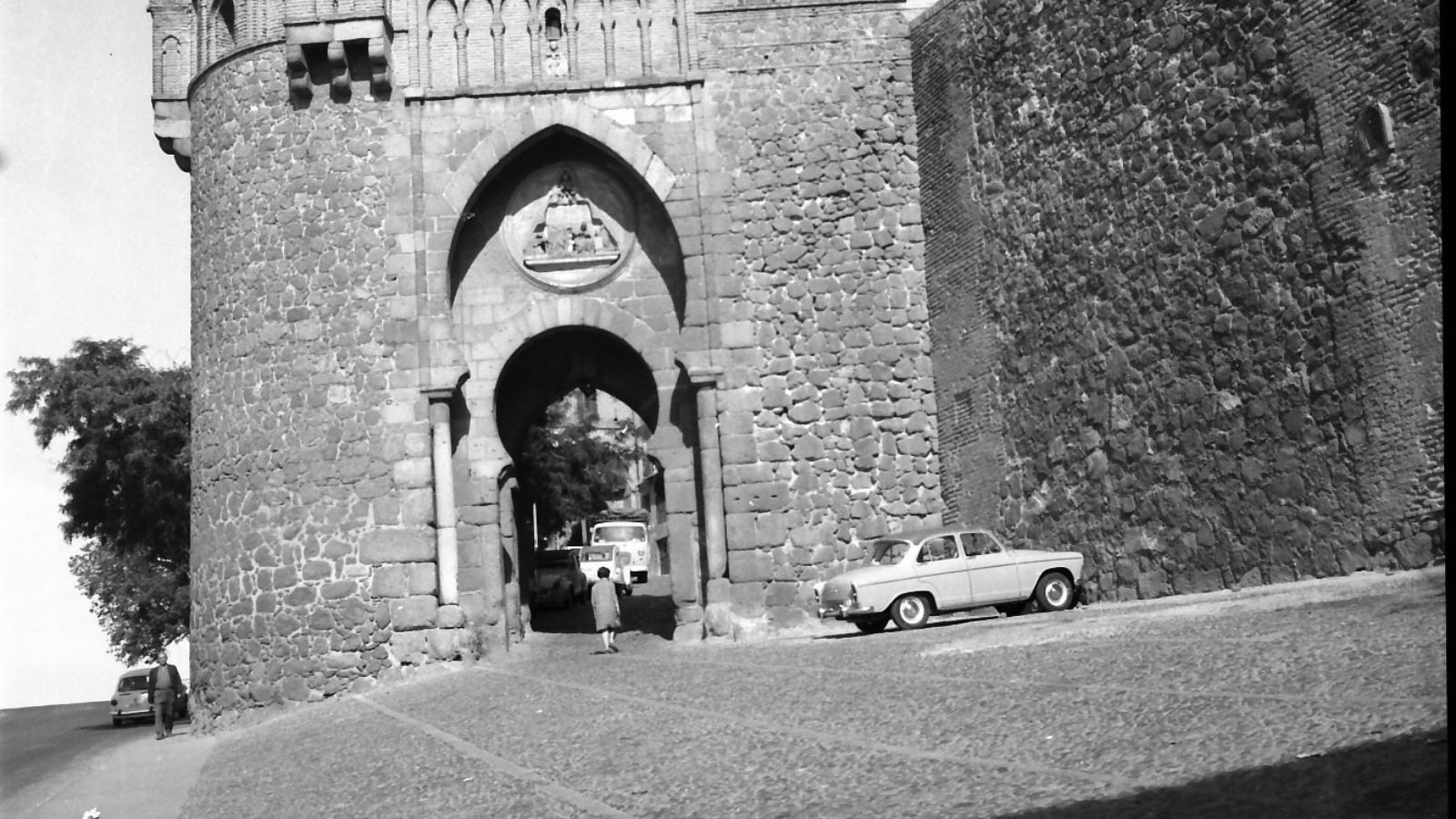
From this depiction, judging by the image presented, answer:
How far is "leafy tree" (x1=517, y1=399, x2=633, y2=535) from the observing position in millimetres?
40219

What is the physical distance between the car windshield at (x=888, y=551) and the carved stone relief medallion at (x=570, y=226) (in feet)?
16.2

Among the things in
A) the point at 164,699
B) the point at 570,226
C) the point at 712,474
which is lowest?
the point at 164,699

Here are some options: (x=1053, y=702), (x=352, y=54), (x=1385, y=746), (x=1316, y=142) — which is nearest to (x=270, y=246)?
(x=352, y=54)

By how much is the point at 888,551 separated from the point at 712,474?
2.75 m

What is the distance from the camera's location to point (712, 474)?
62.1 ft

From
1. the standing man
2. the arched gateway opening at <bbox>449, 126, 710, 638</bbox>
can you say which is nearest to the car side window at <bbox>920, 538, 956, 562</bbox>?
the arched gateway opening at <bbox>449, 126, 710, 638</bbox>

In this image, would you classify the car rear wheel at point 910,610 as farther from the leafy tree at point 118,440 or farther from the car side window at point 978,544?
the leafy tree at point 118,440

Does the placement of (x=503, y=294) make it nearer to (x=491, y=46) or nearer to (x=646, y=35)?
(x=491, y=46)

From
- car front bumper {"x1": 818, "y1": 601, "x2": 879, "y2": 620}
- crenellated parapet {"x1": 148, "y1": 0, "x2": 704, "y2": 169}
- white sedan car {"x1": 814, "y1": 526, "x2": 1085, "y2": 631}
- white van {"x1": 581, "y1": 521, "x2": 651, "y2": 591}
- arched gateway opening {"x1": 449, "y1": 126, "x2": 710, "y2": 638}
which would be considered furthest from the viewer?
white van {"x1": 581, "y1": 521, "x2": 651, "y2": 591}

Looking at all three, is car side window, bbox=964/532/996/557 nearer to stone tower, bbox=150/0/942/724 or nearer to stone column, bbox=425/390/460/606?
stone tower, bbox=150/0/942/724

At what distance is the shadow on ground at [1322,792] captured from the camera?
203 inches

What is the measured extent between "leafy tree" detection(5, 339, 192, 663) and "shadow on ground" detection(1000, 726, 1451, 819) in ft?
87.7

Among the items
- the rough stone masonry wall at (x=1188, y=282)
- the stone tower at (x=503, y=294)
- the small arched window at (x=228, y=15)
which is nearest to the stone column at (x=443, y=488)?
the stone tower at (x=503, y=294)

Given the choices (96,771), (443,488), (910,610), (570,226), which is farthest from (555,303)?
(96,771)
